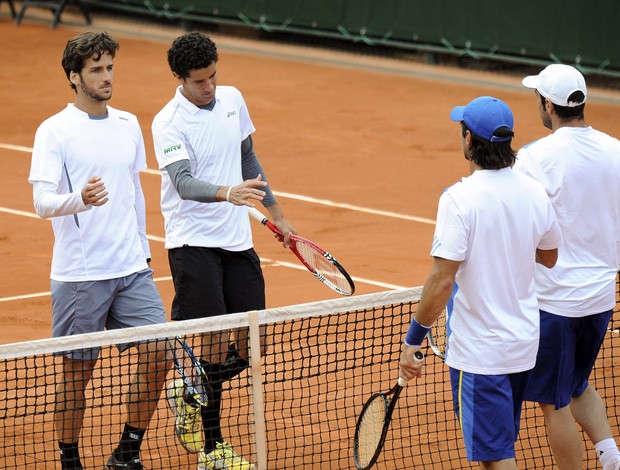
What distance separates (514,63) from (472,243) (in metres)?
14.9

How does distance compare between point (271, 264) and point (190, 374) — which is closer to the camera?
point (190, 374)

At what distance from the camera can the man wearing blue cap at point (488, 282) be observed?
15.4 ft

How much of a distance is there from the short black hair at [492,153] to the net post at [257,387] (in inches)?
56.4

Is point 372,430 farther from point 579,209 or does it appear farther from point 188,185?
point 188,185

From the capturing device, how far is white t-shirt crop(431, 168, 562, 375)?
15.4 feet

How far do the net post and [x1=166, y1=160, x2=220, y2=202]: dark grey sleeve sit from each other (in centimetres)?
62

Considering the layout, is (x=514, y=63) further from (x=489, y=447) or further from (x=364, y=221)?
(x=489, y=447)

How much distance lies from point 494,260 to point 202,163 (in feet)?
6.60

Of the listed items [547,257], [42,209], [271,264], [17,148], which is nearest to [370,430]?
[547,257]

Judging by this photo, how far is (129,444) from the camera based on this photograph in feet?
19.9


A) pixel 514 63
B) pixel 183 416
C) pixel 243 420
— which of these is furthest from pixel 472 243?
pixel 514 63

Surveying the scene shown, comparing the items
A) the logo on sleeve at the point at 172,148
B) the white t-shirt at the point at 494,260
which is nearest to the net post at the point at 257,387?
the logo on sleeve at the point at 172,148

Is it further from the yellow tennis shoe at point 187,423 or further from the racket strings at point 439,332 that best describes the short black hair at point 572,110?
the yellow tennis shoe at point 187,423

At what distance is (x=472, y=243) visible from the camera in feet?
15.5
